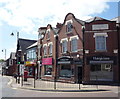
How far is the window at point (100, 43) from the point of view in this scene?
2192 centimetres

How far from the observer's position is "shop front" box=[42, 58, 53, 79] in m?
28.2

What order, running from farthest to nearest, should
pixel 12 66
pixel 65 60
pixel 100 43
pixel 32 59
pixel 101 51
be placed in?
pixel 12 66 < pixel 32 59 < pixel 65 60 < pixel 100 43 < pixel 101 51

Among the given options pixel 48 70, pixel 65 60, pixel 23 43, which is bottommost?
pixel 48 70

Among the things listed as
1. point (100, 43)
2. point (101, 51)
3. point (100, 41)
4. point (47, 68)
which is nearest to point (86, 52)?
point (101, 51)

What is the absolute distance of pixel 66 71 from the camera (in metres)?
25.0

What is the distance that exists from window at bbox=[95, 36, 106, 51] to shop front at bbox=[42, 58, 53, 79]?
28.2 feet

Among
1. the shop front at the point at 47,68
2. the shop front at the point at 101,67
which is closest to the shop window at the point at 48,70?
the shop front at the point at 47,68

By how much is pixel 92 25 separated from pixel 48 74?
11502 mm

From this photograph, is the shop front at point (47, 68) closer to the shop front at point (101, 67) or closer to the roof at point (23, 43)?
the shop front at point (101, 67)

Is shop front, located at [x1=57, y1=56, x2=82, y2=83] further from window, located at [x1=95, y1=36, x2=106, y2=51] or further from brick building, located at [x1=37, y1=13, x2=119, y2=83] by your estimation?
window, located at [x1=95, y1=36, x2=106, y2=51]

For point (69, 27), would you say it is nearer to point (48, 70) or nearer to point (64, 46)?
point (64, 46)

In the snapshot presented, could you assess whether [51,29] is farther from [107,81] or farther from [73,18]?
[107,81]

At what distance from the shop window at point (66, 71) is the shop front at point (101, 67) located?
3.62m

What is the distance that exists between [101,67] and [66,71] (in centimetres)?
534
